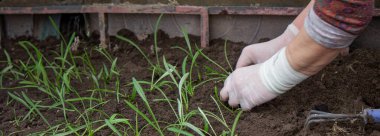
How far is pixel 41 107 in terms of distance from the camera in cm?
245

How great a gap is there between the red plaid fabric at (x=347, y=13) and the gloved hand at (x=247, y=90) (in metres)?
0.49

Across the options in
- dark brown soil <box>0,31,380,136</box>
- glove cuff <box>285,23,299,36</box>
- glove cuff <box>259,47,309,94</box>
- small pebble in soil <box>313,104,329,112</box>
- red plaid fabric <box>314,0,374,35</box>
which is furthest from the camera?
glove cuff <box>285,23,299,36</box>

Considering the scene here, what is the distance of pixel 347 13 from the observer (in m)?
1.60

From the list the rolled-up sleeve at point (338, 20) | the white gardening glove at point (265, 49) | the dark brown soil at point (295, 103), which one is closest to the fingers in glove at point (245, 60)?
the white gardening glove at point (265, 49)

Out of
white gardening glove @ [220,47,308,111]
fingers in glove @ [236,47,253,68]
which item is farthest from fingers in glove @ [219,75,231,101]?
fingers in glove @ [236,47,253,68]

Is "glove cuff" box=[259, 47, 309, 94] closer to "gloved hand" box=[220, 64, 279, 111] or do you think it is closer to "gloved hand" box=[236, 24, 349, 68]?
"gloved hand" box=[220, 64, 279, 111]

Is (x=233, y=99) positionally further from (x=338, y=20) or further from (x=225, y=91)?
(x=338, y=20)

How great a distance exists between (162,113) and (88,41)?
3.82 ft

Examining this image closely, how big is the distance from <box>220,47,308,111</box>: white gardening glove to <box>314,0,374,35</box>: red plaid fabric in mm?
295

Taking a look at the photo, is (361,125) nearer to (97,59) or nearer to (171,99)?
(171,99)

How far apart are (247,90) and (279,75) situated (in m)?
0.21

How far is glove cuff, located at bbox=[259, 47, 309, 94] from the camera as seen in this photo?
6.21 feet

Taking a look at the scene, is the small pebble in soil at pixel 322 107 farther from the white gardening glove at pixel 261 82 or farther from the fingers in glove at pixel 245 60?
the fingers in glove at pixel 245 60

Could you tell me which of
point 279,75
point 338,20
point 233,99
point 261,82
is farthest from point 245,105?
point 338,20
